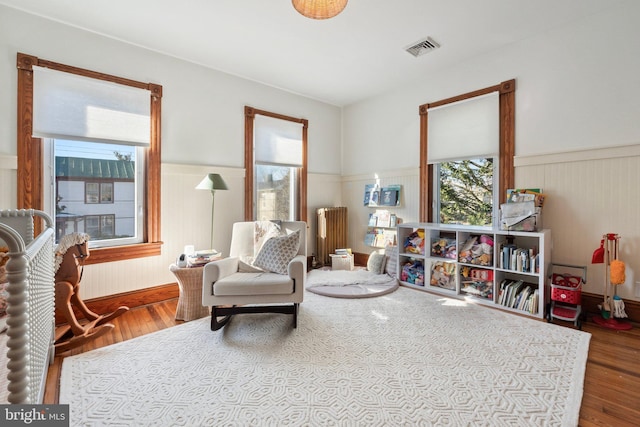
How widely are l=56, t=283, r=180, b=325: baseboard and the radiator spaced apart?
207 cm

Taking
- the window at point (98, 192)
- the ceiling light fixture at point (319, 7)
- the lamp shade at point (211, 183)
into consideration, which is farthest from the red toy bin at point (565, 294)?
the window at point (98, 192)

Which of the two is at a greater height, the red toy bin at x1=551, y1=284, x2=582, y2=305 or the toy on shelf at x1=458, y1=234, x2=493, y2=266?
the toy on shelf at x1=458, y1=234, x2=493, y2=266

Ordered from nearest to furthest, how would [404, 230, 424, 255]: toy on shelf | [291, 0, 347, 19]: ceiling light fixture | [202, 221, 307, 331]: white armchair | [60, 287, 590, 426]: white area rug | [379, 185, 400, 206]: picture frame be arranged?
[60, 287, 590, 426]: white area rug
[291, 0, 347, 19]: ceiling light fixture
[202, 221, 307, 331]: white armchair
[404, 230, 424, 255]: toy on shelf
[379, 185, 400, 206]: picture frame

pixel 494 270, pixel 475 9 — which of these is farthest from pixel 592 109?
pixel 494 270

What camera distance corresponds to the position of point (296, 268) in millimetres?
2395

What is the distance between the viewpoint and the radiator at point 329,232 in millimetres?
4469

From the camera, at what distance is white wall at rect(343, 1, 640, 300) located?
2.53 m

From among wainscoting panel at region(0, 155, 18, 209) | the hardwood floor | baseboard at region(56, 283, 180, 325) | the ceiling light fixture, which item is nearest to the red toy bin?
the hardwood floor

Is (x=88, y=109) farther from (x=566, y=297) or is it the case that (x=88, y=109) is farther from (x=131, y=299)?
(x=566, y=297)

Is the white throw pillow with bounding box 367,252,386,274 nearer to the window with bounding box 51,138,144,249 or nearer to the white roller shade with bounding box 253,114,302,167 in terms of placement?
the white roller shade with bounding box 253,114,302,167

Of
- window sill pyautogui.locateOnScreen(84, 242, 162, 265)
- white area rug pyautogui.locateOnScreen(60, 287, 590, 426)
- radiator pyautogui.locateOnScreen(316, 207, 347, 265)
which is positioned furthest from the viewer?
radiator pyautogui.locateOnScreen(316, 207, 347, 265)

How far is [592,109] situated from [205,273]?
12.2 feet

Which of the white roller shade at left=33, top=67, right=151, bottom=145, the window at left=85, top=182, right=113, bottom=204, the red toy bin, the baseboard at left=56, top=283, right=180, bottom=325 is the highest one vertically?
the white roller shade at left=33, top=67, right=151, bottom=145

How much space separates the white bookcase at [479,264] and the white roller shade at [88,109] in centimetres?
319
